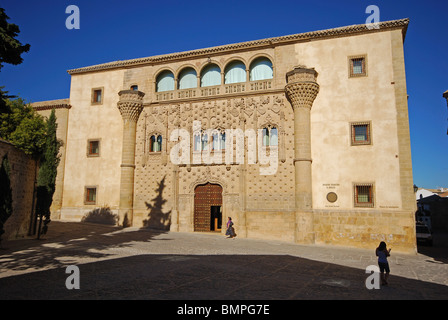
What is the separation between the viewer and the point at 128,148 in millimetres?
21797

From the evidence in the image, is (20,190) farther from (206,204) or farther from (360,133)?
(360,133)

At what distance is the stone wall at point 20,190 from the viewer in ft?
49.1

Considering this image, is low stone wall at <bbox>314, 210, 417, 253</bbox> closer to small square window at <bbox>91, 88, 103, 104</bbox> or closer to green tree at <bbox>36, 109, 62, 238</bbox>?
green tree at <bbox>36, 109, 62, 238</bbox>

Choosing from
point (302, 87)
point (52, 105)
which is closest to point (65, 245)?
point (302, 87)

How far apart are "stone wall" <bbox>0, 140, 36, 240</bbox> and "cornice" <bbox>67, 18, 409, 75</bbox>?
9650 mm

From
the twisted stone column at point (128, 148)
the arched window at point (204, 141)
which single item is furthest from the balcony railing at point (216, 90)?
the arched window at point (204, 141)

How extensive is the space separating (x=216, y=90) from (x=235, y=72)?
1775mm

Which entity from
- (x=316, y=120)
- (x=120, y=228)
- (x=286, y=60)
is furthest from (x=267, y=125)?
(x=120, y=228)

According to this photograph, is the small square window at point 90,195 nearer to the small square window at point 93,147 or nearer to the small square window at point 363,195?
the small square window at point 93,147

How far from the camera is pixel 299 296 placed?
7.41 metres

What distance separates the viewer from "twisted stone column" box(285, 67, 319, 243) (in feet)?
57.6

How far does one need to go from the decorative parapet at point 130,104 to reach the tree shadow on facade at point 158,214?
500cm
